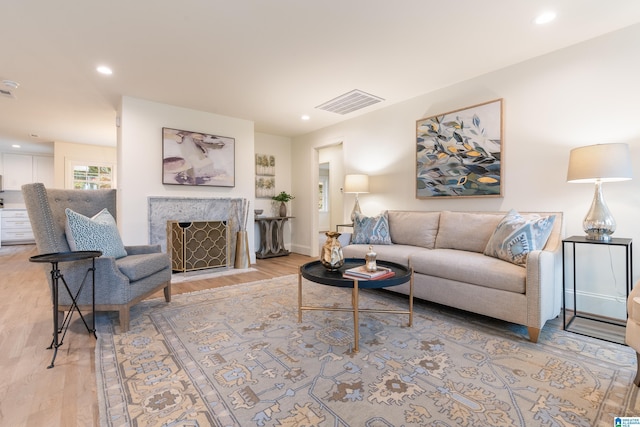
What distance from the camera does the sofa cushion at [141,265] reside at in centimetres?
230

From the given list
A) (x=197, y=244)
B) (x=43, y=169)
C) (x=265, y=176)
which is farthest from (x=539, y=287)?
(x=43, y=169)

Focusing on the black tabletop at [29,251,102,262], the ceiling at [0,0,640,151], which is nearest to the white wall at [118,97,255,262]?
the ceiling at [0,0,640,151]

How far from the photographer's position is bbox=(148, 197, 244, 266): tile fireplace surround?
13.1 feet

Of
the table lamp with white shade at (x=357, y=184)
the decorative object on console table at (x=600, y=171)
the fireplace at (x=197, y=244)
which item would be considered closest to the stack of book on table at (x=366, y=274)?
the decorative object on console table at (x=600, y=171)

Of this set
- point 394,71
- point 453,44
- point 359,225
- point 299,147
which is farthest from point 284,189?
point 453,44

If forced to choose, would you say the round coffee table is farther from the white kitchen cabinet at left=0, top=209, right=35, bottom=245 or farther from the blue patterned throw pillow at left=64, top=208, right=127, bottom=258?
the white kitchen cabinet at left=0, top=209, right=35, bottom=245

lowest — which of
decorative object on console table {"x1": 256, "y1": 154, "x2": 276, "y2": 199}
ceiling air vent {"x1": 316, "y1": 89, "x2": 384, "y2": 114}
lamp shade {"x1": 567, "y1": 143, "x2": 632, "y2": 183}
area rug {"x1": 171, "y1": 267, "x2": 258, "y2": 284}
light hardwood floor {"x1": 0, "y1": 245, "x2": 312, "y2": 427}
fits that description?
light hardwood floor {"x1": 0, "y1": 245, "x2": 312, "y2": 427}

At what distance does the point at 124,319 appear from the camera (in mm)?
2221

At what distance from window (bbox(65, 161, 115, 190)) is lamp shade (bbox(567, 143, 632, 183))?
8.44 meters

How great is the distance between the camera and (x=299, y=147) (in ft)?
19.4

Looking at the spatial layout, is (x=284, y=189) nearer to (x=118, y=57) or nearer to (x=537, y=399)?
(x=118, y=57)

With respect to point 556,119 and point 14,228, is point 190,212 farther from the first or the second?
point 14,228

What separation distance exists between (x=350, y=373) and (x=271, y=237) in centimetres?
412

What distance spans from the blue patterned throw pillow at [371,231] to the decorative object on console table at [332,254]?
1.27m
